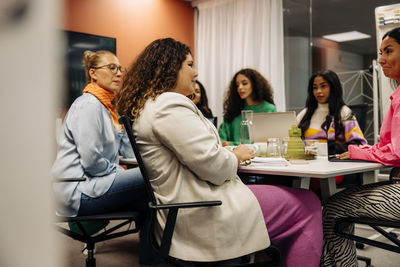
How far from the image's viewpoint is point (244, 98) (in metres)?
3.17

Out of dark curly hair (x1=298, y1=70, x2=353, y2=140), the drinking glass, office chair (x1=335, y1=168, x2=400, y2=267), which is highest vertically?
dark curly hair (x1=298, y1=70, x2=353, y2=140)

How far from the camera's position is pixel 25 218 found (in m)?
0.24

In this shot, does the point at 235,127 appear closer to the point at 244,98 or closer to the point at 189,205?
the point at 244,98

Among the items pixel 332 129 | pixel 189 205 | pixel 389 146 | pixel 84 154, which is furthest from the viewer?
pixel 332 129

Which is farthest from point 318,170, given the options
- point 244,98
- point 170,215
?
point 244,98

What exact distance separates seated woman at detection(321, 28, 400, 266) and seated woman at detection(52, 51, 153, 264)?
34.3 inches

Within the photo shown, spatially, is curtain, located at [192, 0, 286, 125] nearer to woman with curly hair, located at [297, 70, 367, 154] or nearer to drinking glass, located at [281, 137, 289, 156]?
woman with curly hair, located at [297, 70, 367, 154]

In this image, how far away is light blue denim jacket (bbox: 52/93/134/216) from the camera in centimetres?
161

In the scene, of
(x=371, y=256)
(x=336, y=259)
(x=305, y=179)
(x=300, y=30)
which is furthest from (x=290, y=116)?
(x=300, y=30)

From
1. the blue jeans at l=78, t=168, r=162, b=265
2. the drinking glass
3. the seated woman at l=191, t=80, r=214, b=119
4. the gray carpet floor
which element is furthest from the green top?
the blue jeans at l=78, t=168, r=162, b=265

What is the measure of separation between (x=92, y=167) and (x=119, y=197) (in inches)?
8.5

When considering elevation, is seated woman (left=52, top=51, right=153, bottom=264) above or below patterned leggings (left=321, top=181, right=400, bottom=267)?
above

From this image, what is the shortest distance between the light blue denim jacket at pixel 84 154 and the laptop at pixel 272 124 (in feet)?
2.82

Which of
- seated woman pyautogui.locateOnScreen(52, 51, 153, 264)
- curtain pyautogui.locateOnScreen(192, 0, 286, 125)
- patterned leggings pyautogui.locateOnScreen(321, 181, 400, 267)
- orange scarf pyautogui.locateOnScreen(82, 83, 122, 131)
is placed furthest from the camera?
curtain pyautogui.locateOnScreen(192, 0, 286, 125)
